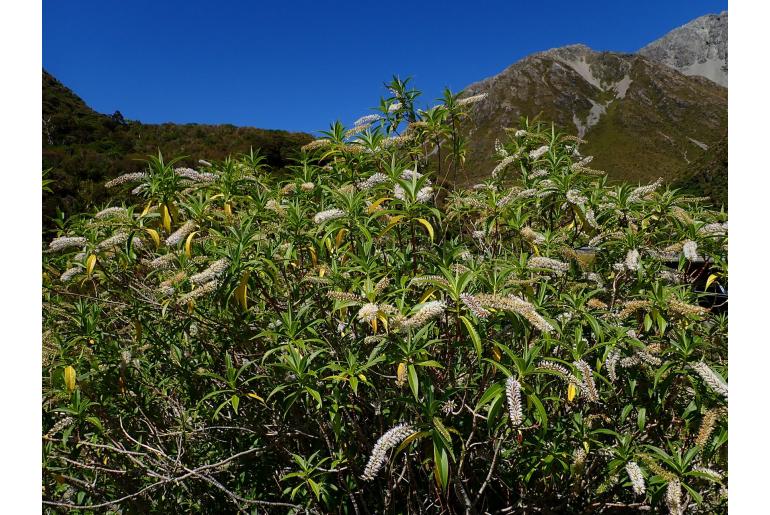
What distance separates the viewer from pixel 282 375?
2.65m

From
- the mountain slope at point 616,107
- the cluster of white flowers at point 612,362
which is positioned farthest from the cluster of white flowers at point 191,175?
the mountain slope at point 616,107

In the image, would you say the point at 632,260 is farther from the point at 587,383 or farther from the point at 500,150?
the point at 500,150

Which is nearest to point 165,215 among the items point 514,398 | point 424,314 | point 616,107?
point 424,314

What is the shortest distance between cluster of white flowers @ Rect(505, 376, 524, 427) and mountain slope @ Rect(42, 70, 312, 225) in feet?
38.1

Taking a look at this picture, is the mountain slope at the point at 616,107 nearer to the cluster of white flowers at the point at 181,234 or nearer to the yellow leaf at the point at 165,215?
the yellow leaf at the point at 165,215

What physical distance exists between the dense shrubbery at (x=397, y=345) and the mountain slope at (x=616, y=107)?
83.4m

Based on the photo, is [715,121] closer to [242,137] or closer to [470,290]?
[242,137]

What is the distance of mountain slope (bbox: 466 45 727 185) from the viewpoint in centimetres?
9569

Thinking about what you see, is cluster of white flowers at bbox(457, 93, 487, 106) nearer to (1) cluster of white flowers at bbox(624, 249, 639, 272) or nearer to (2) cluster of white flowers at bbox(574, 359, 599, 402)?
(1) cluster of white flowers at bbox(624, 249, 639, 272)

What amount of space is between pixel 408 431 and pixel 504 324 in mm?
933

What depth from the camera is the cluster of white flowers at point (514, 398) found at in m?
1.64

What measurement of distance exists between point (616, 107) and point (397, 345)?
134671mm

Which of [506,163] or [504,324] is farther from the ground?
[506,163]
